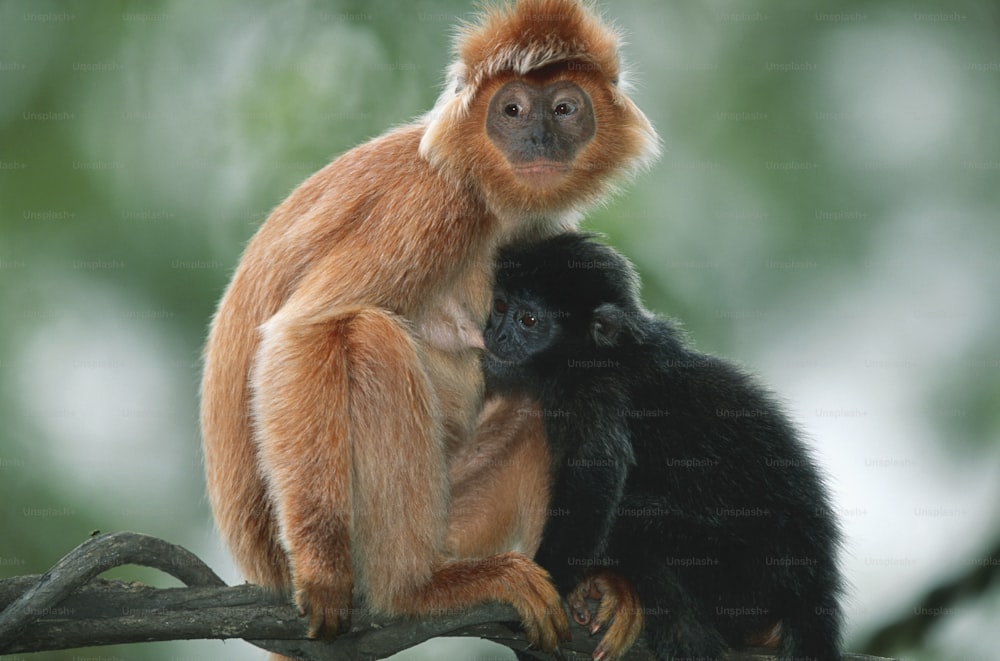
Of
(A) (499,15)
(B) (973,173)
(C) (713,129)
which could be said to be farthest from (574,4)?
(B) (973,173)

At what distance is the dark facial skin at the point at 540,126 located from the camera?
11.2 feet

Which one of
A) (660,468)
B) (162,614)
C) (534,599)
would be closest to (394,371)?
(534,599)

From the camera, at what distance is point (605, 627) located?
319 centimetres

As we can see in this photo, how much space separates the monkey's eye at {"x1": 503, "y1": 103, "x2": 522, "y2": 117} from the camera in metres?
3.48

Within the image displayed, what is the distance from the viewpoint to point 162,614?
2.69 metres

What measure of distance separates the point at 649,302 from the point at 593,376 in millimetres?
1916

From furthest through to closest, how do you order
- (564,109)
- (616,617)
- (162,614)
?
(564,109), (616,617), (162,614)

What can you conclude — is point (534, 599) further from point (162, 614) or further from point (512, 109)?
point (512, 109)

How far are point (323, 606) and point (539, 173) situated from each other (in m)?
1.49

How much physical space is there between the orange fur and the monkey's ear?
37cm

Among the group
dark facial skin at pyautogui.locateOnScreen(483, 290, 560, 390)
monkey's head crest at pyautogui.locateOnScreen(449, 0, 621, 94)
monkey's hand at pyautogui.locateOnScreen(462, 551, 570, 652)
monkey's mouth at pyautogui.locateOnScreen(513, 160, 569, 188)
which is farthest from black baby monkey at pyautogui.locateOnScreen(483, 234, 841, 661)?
monkey's head crest at pyautogui.locateOnScreen(449, 0, 621, 94)

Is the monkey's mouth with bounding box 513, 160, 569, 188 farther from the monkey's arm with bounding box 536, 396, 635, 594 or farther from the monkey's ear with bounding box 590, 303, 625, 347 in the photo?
the monkey's arm with bounding box 536, 396, 635, 594

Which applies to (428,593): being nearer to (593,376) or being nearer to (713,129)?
(593,376)

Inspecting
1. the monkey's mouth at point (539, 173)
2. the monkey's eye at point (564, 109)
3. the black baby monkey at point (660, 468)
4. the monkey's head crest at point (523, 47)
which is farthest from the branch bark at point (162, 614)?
the monkey's eye at point (564, 109)
